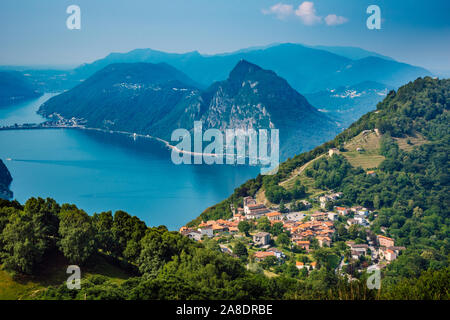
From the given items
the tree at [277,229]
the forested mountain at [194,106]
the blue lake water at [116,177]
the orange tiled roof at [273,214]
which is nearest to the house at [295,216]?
the orange tiled roof at [273,214]

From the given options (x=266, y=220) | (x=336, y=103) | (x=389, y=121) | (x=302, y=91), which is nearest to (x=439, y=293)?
(x=266, y=220)

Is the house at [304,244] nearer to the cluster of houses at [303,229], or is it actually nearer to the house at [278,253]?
the cluster of houses at [303,229]

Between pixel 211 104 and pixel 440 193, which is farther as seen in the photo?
pixel 211 104

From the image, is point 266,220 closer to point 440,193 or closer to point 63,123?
point 440,193

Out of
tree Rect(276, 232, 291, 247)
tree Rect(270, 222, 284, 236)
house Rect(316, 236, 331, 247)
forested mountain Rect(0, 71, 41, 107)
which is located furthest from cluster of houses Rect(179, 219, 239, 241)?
forested mountain Rect(0, 71, 41, 107)

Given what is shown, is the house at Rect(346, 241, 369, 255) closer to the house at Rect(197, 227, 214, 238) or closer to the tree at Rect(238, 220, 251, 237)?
the tree at Rect(238, 220, 251, 237)

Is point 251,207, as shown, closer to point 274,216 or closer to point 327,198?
point 274,216

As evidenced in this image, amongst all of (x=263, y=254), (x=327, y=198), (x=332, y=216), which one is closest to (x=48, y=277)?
(x=263, y=254)
